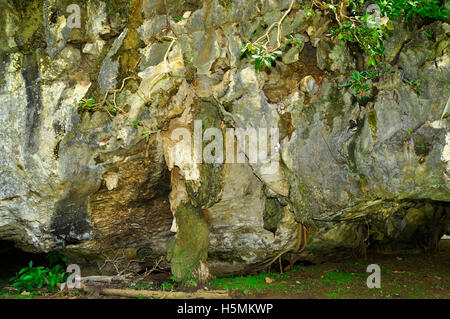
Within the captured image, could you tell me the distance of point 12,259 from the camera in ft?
23.4

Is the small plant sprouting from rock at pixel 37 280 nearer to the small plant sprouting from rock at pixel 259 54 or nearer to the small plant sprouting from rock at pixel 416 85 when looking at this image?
the small plant sprouting from rock at pixel 259 54

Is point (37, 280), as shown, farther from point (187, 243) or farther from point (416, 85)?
point (416, 85)

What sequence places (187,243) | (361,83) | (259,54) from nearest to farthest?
(259,54) → (361,83) → (187,243)

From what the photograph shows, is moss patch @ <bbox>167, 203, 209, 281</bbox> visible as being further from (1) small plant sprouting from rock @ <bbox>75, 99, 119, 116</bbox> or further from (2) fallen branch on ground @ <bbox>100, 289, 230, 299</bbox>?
(1) small plant sprouting from rock @ <bbox>75, 99, 119, 116</bbox>

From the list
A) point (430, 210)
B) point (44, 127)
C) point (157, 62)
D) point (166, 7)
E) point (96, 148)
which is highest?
point (166, 7)

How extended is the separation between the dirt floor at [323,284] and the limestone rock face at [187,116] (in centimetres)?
67

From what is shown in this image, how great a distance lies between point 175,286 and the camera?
17.4 ft

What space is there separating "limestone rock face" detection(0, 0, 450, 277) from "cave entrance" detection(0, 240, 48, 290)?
1593mm

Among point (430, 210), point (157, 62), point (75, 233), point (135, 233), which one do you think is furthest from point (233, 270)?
point (430, 210)

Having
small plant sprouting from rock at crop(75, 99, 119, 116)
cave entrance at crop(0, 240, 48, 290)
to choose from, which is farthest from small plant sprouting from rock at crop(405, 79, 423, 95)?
cave entrance at crop(0, 240, 48, 290)

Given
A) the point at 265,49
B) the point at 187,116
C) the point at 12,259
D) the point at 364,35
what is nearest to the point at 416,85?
the point at 364,35

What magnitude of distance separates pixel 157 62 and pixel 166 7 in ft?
2.65

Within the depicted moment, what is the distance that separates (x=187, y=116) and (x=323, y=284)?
3.32 meters

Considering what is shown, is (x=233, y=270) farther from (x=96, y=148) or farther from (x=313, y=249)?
(x=96, y=148)
